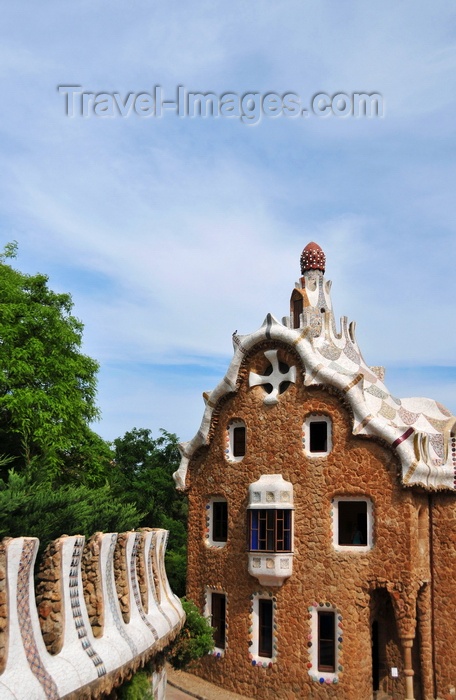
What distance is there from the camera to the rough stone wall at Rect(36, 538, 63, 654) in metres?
7.61

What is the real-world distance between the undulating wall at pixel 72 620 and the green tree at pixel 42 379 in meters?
8.66

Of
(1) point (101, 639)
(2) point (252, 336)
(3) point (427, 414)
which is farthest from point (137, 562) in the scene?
(3) point (427, 414)

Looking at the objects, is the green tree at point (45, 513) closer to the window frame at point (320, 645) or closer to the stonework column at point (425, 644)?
the window frame at point (320, 645)

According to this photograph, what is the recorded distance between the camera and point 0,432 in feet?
63.3

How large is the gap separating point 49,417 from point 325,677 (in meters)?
9.68

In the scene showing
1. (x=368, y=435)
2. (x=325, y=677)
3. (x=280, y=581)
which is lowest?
(x=325, y=677)

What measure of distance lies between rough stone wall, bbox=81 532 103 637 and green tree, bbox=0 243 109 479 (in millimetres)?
9471

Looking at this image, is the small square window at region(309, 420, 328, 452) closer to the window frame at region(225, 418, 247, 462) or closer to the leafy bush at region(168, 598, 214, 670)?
the window frame at region(225, 418, 247, 462)

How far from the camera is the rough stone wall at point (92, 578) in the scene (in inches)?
347

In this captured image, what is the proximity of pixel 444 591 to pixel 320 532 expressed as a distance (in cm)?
345

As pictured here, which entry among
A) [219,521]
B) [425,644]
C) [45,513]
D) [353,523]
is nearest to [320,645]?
[425,644]

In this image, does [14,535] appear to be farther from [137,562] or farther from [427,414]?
[427,414]

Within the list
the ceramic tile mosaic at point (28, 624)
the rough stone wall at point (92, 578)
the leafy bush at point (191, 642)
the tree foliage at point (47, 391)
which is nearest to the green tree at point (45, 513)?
the rough stone wall at point (92, 578)

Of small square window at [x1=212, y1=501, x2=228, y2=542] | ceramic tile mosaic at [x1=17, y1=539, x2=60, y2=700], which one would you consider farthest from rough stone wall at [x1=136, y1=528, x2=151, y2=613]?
small square window at [x1=212, y1=501, x2=228, y2=542]
